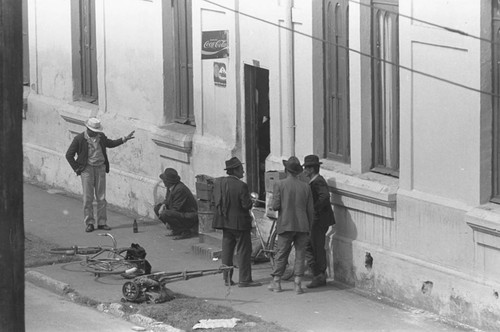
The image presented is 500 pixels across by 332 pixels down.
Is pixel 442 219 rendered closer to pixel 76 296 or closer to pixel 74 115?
pixel 76 296

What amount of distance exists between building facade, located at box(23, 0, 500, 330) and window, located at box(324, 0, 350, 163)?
0.02 metres

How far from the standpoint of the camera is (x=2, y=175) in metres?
9.02

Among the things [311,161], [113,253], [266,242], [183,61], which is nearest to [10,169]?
[311,161]

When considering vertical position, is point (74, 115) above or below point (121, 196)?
above

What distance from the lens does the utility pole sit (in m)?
9.01

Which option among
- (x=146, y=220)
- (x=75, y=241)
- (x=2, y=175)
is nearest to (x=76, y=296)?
(x=75, y=241)

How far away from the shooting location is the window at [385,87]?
1438cm

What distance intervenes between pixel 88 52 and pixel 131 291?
7739mm

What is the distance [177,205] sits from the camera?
17.3 m

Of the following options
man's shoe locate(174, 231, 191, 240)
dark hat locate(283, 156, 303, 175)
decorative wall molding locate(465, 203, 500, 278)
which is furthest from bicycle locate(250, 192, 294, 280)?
decorative wall molding locate(465, 203, 500, 278)

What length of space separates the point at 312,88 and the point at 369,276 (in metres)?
2.56

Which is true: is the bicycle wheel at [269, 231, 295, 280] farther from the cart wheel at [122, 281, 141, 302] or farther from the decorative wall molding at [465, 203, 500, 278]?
the decorative wall molding at [465, 203, 500, 278]

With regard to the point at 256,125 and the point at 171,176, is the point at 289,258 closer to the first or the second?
the point at 256,125

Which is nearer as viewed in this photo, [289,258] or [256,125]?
[289,258]
